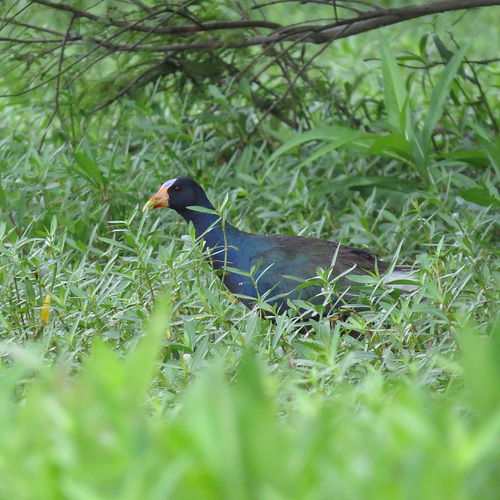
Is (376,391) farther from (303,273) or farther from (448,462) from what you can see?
(303,273)

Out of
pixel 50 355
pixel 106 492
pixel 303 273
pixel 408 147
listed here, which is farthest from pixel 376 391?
pixel 408 147

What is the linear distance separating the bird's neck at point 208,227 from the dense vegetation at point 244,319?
165mm

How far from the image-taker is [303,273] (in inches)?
129

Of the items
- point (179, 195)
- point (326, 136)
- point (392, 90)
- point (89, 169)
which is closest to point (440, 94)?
point (392, 90)

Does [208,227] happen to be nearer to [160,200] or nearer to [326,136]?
[160,200]

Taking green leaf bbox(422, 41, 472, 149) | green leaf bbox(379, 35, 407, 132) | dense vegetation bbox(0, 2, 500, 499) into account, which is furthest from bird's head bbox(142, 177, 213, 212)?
green leaf bbox(422, 41, 472, 149)

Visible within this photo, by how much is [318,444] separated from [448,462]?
0.18 meters

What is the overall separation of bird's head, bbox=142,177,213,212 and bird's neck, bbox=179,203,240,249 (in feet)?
0.14

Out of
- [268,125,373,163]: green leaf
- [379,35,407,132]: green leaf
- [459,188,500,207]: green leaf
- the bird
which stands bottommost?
the bird

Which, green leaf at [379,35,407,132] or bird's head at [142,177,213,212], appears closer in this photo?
bird's head at [142,177,213,212]

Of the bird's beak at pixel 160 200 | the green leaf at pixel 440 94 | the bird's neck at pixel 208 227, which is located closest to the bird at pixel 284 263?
the bird's neck at pixel 208 227

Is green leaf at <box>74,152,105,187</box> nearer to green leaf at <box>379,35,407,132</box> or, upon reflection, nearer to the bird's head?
the bird's head

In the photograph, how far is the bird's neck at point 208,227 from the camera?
3.46m

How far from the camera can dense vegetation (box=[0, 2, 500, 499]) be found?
3.54 feet
